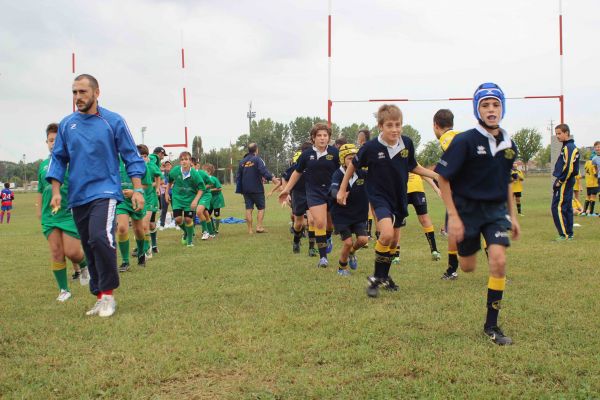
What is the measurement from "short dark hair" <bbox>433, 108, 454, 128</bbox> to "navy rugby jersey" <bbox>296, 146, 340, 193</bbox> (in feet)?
6.08

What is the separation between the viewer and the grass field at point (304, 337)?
3.26 metres

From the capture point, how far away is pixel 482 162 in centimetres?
437

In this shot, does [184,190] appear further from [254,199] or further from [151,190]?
[254,199]

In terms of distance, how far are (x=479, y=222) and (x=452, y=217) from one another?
32 cm

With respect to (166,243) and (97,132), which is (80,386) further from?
(166,243)

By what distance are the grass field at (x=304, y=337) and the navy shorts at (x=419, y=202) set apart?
3.98 feet

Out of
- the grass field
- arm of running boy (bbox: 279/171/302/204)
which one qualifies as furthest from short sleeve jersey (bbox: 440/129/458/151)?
arm of running boy (bbox: 279/171/302/204)

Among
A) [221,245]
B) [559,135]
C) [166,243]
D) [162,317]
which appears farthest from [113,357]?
[559,135]

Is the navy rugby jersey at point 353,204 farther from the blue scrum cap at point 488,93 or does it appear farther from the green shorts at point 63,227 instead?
the green shorts at point 63,227

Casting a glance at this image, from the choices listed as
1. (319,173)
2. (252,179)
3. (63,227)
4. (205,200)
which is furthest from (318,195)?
(252,179)

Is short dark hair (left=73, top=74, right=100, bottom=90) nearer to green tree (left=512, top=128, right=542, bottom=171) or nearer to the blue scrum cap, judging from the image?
the blue scrum cap

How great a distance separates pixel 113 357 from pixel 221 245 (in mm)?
7092

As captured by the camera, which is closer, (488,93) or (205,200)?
(488,93)

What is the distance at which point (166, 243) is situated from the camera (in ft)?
39.2
